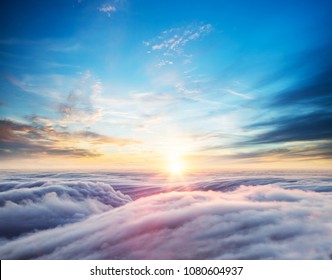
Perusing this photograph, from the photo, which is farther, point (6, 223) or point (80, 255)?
point (6, 223)

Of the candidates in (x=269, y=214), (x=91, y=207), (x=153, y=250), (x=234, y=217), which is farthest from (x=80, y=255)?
(x=91, y=207)

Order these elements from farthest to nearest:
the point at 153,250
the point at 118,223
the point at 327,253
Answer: the point at 118,223, the point at 153,250, the point at 327,253

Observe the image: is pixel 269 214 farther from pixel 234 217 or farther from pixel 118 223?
pixel 118 223
